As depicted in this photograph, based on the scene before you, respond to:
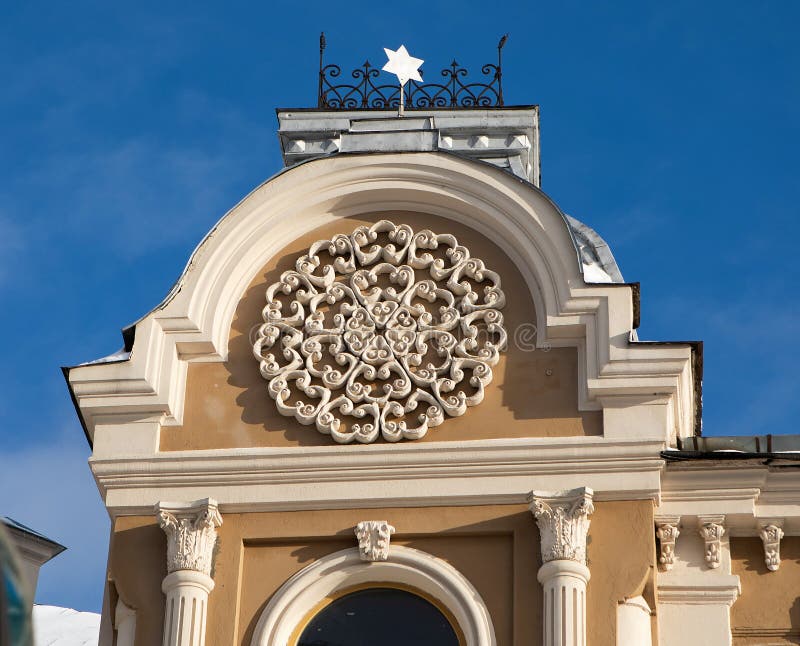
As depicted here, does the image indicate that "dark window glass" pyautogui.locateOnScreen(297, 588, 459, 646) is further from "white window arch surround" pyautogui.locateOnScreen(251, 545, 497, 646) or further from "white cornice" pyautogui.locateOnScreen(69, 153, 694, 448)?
"white cornice" pyautogui.locateOnScreen(69, 153, 694, 448)

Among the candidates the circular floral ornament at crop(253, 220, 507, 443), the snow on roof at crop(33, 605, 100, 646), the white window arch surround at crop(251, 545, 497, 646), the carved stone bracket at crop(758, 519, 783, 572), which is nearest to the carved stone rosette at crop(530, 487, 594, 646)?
the white window arch surround at crop(251, 545, 497, 646)

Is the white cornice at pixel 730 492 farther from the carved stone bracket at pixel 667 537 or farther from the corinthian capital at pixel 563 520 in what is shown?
the corinthian capital at pixel 563 520

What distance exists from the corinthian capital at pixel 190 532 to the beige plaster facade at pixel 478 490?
→ 2 cm

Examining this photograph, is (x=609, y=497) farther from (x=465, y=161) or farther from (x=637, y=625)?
(x=465, y=161)

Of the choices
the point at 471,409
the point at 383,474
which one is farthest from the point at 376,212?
the point at 383,474

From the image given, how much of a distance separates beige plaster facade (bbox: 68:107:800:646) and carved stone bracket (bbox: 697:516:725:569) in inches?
0.5

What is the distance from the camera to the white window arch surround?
52.1ft

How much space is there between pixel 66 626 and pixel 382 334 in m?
6.56

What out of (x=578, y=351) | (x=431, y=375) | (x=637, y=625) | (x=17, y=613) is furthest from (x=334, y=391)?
(x=17, y=613)

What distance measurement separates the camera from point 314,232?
17672mm

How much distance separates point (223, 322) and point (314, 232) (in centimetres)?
100

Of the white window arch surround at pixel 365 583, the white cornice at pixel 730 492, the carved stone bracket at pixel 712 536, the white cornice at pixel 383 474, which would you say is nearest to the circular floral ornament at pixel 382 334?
the white cornice at pixel 383 474

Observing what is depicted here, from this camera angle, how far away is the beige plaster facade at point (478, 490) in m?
15.9

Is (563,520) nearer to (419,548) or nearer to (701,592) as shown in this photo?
(419,548)
